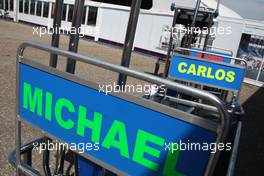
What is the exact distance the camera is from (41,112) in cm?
178

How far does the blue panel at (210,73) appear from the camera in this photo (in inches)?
180

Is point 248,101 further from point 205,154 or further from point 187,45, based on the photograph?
point 205,154

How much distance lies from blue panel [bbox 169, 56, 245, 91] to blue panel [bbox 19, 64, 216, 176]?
10.8ft

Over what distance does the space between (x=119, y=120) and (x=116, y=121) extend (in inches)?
0.9

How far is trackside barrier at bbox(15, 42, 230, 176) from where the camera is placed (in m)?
1.24

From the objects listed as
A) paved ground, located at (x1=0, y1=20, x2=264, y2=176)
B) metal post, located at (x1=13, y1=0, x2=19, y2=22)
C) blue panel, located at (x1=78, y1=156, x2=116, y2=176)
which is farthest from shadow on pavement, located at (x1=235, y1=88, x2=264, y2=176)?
metal post, located at (x1=13, y1=0, x2=19, y2=22)

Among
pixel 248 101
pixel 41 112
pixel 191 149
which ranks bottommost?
pixel 248 101

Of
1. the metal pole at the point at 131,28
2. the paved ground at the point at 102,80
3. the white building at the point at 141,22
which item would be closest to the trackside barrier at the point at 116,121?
the metal pole at the point at 131,28

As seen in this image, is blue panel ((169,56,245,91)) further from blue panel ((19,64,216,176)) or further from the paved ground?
blue panel ((19,64,216,176))

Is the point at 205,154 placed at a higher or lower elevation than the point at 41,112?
higher

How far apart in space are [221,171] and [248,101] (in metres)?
6.94

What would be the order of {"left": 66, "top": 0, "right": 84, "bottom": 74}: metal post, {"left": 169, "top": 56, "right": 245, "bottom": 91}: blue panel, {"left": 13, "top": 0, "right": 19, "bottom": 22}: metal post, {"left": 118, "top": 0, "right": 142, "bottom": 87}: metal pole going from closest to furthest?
{"left": 118, "top": 0, "right": 142, "bottom": 87}: metal pole, {"left": 66, "top": 0, "right": 84, "bottom": 74}: metal post, {"left": 169, "top": 56, "right": 245, "bottom": 91}: blue panel, {"left": 13, "top": 0, "right": 19, "bottom": 22}: metal post

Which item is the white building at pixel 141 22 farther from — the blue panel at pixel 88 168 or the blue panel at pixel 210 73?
the blue panel at pixel 88 168

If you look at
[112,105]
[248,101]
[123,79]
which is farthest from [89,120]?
[248,101]
